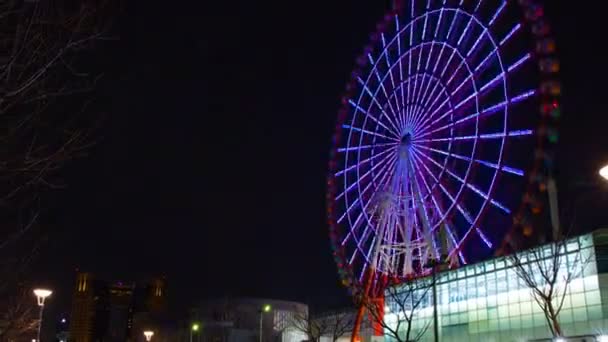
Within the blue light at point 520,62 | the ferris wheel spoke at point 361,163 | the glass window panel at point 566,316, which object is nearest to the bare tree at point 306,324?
the ferris wheel spoke at point 361,163

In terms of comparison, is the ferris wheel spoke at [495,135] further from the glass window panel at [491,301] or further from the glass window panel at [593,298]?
the glass window panel at [491,301]

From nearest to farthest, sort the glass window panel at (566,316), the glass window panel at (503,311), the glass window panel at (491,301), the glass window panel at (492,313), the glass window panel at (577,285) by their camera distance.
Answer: the glass window panel at (577,285) < the glass window panel at (566,316) < the glass window panel at (503,311) < the glass window panel at (492,313) < the glass window panel at (491,301)

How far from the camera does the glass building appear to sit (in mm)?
36031

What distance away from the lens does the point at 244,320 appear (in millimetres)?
109625

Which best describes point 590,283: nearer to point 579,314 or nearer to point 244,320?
point 579,314

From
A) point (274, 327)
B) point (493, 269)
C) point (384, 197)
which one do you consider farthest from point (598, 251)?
point (274, 327)

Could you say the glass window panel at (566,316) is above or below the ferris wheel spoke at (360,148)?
below

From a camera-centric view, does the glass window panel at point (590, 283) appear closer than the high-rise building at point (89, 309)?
Yes

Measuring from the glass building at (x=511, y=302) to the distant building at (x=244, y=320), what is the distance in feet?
159

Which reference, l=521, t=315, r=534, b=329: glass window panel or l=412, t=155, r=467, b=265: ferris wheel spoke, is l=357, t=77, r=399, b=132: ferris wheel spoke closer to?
l=412, t=155, r=467, b=265: ferris wheel spoke

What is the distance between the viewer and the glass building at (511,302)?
118 feet

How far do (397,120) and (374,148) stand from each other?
2974 mm

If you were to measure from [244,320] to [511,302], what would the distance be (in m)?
72.5

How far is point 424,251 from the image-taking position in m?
41.7
